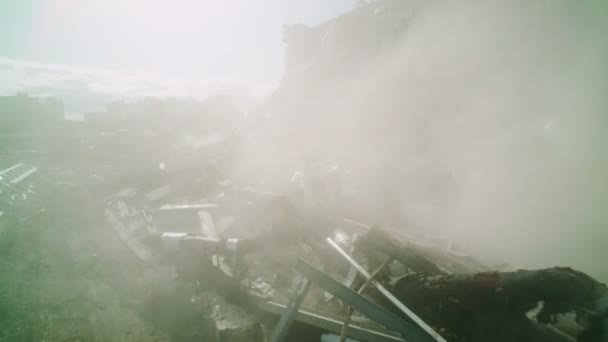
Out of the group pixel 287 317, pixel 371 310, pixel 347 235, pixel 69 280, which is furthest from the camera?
pixel 347 235

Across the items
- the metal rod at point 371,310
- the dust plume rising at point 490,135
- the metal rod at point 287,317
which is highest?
the dust plume rising at point 490,135

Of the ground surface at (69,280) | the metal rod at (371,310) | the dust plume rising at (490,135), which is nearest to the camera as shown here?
the metal rod at (371,310)

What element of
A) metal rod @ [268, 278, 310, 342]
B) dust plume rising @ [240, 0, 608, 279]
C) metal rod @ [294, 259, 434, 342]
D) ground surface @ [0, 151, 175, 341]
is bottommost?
ground surface @ [0, 151, 175, 341]

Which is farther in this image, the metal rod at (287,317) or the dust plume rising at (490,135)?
the dust plume rising at (490,135)

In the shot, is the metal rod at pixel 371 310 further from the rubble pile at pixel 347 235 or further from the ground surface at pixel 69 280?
the ground surface at pixel 69 280

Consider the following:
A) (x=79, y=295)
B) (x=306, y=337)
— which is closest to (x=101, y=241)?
(x=79, y=295)

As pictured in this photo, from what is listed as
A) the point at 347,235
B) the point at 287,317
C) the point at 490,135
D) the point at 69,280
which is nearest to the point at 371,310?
the point at 287,317

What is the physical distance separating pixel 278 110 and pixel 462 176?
13732mm

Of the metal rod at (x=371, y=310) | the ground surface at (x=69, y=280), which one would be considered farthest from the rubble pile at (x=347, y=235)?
the ground surface at (x=69, y=280)

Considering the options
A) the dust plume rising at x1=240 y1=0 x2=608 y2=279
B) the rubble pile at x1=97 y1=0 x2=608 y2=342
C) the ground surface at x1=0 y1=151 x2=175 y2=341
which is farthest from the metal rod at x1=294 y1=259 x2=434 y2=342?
the dust plume rising at x1=240 y1=0 x2=608 y2=279

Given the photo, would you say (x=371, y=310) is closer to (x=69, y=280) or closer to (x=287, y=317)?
(x=287, y=317)

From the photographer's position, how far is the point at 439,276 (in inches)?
126

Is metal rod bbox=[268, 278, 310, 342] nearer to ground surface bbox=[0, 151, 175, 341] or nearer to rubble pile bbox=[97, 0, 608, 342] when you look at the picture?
rubble pile bbox=[97, 0, 608, 342]

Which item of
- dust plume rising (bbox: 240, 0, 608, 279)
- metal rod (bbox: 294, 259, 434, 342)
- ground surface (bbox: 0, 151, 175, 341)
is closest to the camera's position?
metal rod (bbox: 294, 259, 434, 342)
